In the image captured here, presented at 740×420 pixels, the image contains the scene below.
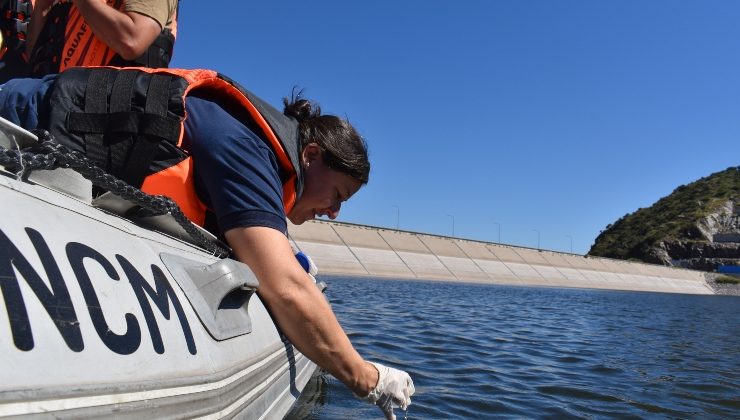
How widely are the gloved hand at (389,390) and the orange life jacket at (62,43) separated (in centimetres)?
167

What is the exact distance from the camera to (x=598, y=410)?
12.6 feet

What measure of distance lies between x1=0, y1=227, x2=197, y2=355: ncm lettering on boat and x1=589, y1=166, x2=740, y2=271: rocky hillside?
7699 cm

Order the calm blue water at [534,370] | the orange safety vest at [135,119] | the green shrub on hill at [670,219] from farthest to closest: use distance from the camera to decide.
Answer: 1. the green shrub on hill at [670,219]
2. the calm blue water at [534,370]
3. the orange safety vest at [135,119]

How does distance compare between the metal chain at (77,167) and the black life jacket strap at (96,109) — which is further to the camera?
the black life jacket strap at (96,109)

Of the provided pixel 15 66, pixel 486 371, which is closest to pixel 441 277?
pixel 486 371

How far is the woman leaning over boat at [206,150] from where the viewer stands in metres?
1.84

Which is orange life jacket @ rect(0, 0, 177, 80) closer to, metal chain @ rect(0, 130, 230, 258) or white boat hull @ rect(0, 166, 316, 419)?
metal chain @ rect(0, 130, 230, 258)

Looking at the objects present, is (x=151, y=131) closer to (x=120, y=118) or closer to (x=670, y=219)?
(x=120, y=118)

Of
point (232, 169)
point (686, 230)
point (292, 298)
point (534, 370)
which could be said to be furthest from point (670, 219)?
point (232, 169)

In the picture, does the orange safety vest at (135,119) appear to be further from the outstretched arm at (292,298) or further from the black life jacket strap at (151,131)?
the outstretched arm at (292,298)

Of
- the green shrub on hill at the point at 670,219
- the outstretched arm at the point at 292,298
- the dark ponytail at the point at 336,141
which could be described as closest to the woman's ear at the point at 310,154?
the dark ponytail at the point at 336,141

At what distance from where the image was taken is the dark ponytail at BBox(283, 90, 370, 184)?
239 cm

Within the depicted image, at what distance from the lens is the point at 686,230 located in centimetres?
7281

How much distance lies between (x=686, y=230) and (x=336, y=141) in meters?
81.8
